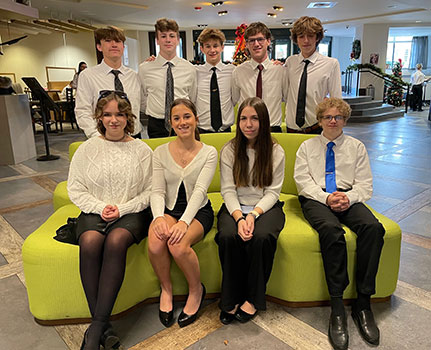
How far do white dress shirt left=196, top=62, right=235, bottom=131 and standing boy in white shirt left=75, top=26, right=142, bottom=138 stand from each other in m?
0.58

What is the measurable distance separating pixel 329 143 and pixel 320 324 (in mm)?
1043

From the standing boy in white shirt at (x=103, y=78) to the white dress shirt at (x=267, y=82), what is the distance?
896mm

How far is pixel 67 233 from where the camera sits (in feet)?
6.68

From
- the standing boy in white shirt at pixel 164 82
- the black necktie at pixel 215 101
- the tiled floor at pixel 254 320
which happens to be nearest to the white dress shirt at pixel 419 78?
the tiled floor at pixel 254 320

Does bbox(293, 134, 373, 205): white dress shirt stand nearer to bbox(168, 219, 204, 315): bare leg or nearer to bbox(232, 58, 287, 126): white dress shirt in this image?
bbox(168, 219, 204, 315): bare leg

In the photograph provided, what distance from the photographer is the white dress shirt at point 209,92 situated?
3.15 meters

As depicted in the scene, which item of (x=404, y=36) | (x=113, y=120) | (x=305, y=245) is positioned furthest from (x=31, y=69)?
(x=404, y=36)

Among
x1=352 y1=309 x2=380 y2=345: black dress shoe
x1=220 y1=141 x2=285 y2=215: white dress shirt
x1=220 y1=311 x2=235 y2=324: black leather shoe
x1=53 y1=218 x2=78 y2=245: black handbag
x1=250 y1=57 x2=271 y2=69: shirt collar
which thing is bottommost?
x1=220 y1=311 x2=235 y2=324: black leather shoe

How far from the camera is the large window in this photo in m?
17.8

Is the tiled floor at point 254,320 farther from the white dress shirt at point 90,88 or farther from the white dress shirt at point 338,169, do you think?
the white dress shirt at point 90,88

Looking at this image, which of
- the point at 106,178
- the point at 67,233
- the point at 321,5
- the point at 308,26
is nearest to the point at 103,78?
the point at 106,178

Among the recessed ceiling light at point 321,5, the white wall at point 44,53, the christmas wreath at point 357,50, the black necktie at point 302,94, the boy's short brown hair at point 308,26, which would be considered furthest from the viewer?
the christmas wreath at point 357,50

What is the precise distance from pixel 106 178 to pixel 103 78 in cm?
114

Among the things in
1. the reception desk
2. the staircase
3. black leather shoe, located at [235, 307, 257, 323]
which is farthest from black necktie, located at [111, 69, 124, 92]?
the staircase
